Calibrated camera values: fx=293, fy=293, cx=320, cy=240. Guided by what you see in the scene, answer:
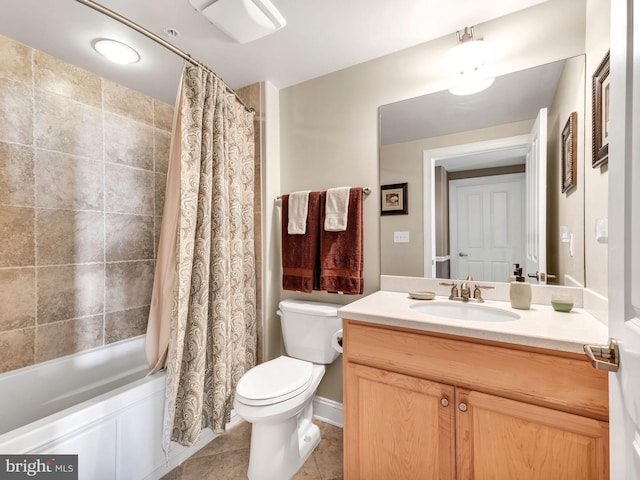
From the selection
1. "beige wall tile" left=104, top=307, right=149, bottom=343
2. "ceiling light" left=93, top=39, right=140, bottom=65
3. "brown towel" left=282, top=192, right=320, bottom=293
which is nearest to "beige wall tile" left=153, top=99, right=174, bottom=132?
"ceiling light" left=93, top=39, right=140, bottom=65

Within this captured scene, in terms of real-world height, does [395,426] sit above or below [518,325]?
below

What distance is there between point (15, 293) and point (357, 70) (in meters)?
2.38

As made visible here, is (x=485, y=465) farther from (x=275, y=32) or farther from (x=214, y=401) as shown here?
(x=275, y=32)

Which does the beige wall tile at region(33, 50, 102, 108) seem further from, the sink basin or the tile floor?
the sink basin

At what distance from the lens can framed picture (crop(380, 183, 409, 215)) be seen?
174cm

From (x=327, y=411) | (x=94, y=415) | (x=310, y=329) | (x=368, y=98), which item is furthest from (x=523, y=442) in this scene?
(x=368, y=98)

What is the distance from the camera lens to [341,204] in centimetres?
182

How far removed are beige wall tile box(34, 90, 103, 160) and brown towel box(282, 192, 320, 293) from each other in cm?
→ 131

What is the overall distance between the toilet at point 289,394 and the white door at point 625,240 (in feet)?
3.80

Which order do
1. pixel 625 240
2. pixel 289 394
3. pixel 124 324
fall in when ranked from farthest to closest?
1. pixel 124 324
2. pixel 289 394
3. pixel 625 240

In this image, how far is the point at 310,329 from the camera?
1834 millimetres

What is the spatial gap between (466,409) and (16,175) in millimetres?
2473

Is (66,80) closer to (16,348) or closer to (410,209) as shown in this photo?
(16,348)

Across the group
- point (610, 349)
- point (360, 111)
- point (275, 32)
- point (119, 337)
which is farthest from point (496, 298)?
point (119, 337)
